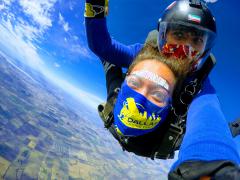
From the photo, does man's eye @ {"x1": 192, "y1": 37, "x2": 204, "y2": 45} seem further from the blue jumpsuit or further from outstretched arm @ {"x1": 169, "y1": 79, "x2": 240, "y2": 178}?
outstretched arm @ {"x1": 169, "y1": 79, "x2": 240, "y2": 178}

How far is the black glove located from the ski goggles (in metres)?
0.74

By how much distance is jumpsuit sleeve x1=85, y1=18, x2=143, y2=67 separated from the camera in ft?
8.30

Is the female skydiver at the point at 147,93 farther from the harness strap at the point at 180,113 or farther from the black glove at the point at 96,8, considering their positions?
the black glove at the point at 96,8

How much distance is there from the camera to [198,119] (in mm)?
1671

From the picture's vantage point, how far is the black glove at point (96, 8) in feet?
7.92

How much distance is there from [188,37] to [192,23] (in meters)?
0.13

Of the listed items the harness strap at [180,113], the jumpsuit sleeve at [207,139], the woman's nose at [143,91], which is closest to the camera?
the jumpsuit sleeve at [207,139]

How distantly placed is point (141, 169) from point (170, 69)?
189m

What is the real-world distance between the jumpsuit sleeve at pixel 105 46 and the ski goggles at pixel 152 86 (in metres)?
0.68

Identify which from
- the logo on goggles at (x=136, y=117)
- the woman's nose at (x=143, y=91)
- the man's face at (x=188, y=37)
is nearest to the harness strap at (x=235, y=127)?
the man's face at (x=188, y=37)

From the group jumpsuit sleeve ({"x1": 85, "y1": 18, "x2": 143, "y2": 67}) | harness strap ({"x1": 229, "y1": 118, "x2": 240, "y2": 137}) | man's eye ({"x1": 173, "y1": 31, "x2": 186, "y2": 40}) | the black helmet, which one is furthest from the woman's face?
harness strap ({"x1": 229, "y1": 118, "x2": 240, "y2": 137})

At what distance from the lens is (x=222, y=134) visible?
4.66ft

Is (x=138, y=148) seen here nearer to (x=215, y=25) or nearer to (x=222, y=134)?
(x=222, y=134)

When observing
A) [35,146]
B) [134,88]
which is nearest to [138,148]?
[134,88]
